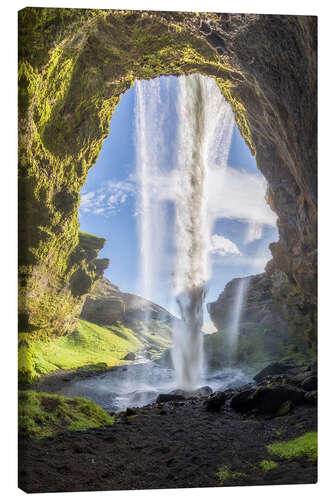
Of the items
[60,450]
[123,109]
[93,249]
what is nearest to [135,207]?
[93,249]

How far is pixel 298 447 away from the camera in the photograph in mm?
5520

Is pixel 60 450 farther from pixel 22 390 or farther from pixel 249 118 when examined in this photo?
pixel 249 118

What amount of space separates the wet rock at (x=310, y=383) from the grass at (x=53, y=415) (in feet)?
10.1

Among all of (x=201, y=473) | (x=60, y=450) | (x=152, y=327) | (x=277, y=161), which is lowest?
(x=201, y=473)

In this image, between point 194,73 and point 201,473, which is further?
point 194,73

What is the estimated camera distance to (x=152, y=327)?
625cm

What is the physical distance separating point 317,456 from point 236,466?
1.33 meters

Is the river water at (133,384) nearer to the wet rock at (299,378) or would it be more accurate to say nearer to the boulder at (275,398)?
the boulder at (275,398)

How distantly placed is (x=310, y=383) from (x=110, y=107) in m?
5.79

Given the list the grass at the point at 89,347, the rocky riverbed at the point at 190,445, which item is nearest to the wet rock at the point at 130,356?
the grass at the point at 89,347

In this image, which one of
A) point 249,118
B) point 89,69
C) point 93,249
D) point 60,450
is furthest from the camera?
point 249,118

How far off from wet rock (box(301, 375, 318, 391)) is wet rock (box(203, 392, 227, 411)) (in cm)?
129

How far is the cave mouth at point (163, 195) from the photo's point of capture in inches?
252

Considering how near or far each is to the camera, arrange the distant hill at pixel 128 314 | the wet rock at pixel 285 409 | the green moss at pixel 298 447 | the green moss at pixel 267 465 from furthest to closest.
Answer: the distant hill at pixel 128 314, the wet rock at pixel 285 409, the green moss at pixel 298 447, the green moss at pixel 267 465
